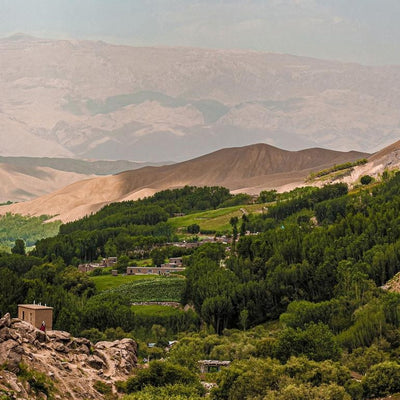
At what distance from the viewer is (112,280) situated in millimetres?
144000

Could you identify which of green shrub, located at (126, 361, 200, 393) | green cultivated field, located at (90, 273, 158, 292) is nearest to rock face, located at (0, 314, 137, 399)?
green shrub, located at (126, 361, 200, 393)

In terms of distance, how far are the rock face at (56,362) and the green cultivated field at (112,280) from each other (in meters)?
65.6

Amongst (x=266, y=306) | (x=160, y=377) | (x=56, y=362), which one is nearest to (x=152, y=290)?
(x=266, y=306)

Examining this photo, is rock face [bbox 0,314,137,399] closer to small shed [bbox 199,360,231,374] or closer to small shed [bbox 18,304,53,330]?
small shed [bbox 18,304,53,330]

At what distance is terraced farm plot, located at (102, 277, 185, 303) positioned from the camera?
129 m

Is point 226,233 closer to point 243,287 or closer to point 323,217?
point 323,217

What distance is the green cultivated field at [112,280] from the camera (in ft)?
454

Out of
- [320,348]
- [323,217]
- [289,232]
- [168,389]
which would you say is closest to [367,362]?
[320,348]

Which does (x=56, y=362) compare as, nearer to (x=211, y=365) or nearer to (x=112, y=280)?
(x=211, y=365)

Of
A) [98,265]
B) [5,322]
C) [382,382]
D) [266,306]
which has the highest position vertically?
[5,322]

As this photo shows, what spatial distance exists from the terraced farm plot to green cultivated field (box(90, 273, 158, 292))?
1858 mm

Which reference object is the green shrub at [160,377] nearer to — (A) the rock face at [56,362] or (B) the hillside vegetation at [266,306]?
(B) the hillside vegetation at [266,306]

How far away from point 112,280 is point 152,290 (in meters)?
12.2

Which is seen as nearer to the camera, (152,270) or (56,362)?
(56,362)
